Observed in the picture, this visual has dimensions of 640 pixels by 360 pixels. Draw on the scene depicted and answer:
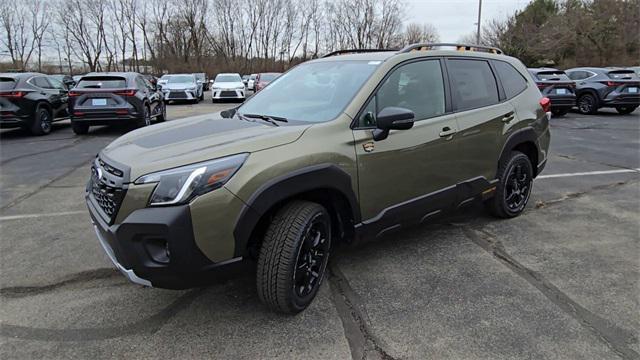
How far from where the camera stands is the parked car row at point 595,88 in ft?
49.2

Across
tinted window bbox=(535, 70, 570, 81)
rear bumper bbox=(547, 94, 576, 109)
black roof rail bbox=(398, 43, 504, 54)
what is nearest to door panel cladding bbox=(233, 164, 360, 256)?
black roof rail bbox=(398, 43, 504, 54)

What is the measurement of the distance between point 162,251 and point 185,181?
0.40 meters

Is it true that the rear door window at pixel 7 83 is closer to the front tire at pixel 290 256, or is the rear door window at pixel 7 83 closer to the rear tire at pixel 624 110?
the front tire at pixel 290 256

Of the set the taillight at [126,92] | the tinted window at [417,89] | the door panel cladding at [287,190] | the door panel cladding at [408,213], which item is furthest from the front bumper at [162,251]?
the taillight at [126,92]

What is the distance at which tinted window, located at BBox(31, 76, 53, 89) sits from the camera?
11.2 m

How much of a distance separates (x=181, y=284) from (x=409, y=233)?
252cm

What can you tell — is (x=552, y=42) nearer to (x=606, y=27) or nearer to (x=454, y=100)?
(x=606, y=27)

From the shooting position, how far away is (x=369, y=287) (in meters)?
3.32

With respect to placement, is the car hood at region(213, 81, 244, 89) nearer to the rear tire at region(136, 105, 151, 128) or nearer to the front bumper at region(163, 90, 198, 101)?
the front bumper at region(163, 90, 198, 101)

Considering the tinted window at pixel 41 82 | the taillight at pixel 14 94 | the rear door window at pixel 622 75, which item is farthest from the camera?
the rear door window at pixel 622 75

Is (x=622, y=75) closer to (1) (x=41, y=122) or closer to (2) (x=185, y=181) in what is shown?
(2) (x=185, y=181)

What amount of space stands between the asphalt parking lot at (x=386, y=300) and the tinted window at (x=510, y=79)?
4.50 feet

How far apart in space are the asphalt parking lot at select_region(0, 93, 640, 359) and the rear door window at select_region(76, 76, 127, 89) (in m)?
6.34

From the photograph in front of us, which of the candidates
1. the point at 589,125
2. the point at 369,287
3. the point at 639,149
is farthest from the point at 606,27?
the point at 369,287
